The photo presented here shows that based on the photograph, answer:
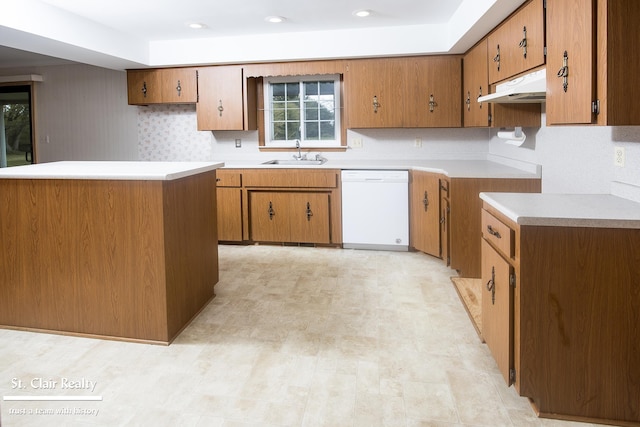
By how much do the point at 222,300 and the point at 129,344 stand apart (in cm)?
80

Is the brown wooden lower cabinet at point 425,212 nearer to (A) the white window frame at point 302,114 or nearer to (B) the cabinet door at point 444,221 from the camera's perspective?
(B) the cabinet door at point 444,221

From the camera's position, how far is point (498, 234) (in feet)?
7.14

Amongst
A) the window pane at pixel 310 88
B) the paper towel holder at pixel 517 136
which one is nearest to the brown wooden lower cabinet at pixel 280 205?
the window pane at pixel 310 88

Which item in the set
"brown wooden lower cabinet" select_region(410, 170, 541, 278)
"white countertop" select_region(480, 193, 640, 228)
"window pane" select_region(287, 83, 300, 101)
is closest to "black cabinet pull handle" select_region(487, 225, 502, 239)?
"white countertop" select_region(480, 193, 640, 228)

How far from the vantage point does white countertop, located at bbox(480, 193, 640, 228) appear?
1781mm

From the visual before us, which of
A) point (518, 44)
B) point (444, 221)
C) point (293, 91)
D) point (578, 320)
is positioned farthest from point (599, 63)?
point (293, 91)

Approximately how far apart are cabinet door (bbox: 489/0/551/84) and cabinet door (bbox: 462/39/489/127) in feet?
0.66

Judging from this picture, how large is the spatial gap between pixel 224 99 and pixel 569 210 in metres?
4.04

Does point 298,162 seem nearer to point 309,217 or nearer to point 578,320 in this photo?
point 309,217

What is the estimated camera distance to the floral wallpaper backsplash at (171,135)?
573cm

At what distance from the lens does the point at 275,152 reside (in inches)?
218

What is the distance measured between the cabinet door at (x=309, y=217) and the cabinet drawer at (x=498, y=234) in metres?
2.55

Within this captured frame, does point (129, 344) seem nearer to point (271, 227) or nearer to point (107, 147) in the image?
point (271, 227)

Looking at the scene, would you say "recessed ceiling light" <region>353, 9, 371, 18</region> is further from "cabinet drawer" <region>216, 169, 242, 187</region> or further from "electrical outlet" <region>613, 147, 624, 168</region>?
"electrical outlet" <region>613, 147, 624, 168</region>
